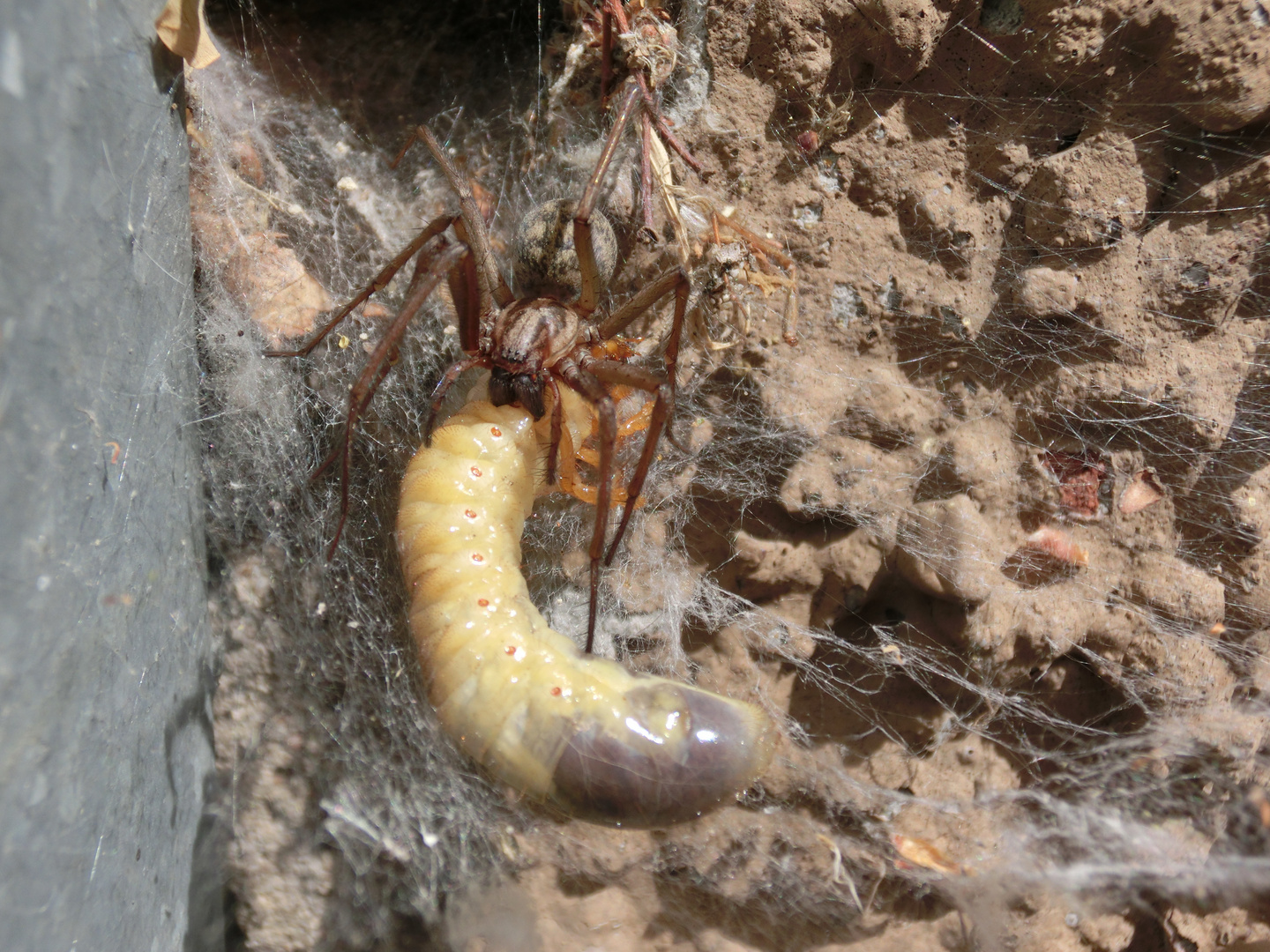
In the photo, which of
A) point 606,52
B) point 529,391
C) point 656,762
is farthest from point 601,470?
point 606,52

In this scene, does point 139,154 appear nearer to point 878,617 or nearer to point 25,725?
point 25,725

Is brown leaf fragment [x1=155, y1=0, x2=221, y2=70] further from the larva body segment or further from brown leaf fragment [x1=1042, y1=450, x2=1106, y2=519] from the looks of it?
brown leaf fragment [x1=1042, y1=450, x2=1106, y2=519]

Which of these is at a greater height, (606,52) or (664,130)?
(606,52)

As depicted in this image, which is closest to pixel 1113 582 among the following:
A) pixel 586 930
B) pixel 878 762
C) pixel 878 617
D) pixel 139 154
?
pixel 878 617

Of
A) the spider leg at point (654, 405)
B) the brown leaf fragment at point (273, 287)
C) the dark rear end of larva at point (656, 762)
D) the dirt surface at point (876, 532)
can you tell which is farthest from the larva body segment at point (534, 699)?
the brown leaf fragment at point (273, 287)

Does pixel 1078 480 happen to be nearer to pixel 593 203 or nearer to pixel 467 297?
pixel 593 203

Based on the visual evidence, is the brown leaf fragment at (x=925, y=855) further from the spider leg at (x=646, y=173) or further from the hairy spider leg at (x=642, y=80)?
the hairy spider leg at (x=642, y=80)
